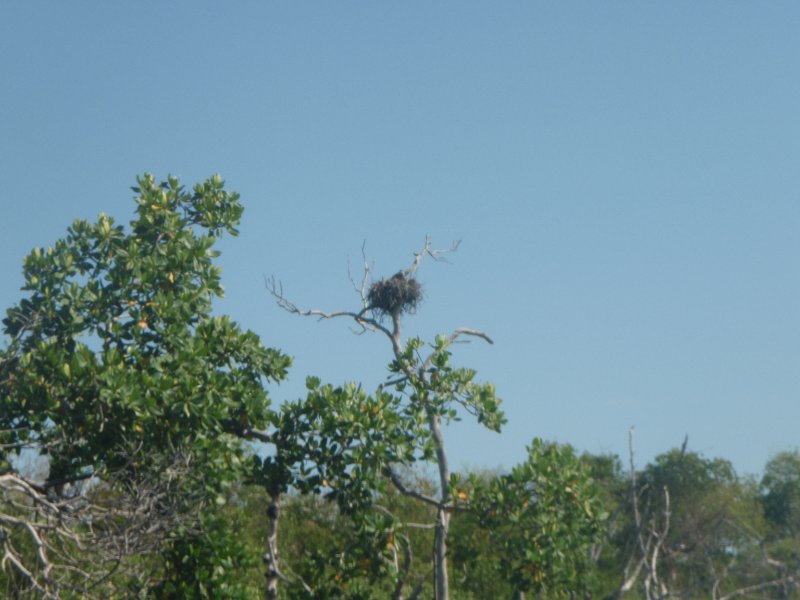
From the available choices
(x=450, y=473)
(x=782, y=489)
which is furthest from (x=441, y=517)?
(x=782, y=489)

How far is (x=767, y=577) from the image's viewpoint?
34750 mm

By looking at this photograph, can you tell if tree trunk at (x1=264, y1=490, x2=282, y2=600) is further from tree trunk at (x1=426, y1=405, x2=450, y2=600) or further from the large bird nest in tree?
the large bird nest in tree

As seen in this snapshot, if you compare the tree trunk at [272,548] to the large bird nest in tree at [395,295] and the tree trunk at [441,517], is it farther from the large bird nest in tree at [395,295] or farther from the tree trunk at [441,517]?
the large bird nest in tree at [395,295]

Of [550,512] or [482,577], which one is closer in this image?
[550,512]

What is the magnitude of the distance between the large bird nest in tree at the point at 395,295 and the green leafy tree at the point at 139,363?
241 cm

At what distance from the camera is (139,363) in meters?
A: 11.0

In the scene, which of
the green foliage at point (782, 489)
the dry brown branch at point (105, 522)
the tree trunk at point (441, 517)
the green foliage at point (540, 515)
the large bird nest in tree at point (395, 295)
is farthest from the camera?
the green foliage at point (782, 489)

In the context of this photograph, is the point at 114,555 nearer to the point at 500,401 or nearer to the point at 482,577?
the point at 500,401

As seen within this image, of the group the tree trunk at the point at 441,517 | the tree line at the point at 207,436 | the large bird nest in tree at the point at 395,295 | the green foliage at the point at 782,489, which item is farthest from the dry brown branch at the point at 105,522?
the green foliage at the point at 782,489

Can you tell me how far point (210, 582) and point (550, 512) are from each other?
4072mm

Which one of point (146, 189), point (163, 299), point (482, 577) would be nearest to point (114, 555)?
point (163, 299)

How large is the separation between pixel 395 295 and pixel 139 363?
4054 mm

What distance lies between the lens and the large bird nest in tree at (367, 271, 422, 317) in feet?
45.7

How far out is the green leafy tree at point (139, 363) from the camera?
10508 millimetres
